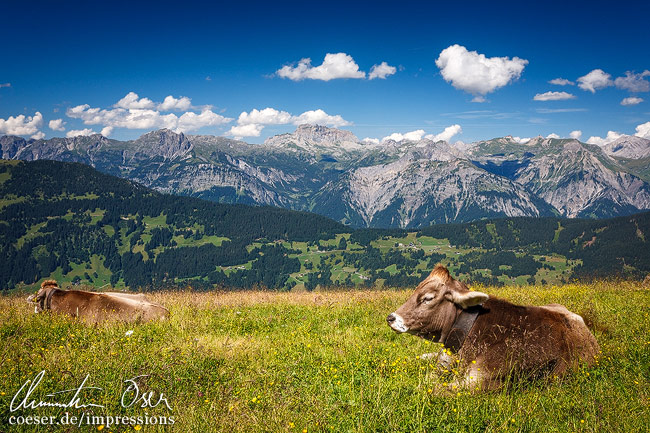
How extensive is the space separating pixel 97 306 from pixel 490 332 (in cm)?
1225

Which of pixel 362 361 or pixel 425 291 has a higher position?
Answer: pixel 425 291

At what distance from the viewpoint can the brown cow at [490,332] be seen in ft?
22.0

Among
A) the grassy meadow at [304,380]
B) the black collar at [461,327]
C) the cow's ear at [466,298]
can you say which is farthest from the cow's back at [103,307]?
the cow's ear at [466,298]

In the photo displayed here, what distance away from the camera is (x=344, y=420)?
4820 millimetres

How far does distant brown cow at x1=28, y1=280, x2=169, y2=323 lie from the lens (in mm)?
11438

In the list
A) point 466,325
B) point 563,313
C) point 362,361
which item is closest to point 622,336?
point 563,313

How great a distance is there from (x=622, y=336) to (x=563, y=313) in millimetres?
2748

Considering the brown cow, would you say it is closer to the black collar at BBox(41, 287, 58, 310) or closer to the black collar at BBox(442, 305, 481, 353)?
the black collar at BBox(442, 305, 481, 353)

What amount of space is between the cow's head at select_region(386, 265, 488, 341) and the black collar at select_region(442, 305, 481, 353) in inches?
4.6

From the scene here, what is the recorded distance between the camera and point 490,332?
7.23 meters

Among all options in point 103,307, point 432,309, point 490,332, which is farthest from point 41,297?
point 490,332

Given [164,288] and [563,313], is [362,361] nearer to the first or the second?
[563,313]

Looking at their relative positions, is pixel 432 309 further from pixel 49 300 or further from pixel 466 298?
pixel 49 300

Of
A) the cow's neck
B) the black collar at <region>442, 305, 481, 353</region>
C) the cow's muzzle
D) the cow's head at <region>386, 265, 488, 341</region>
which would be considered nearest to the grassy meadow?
the cow's muzzle
